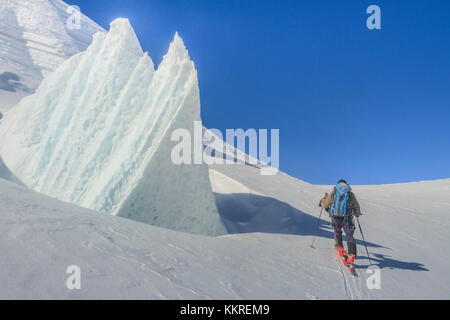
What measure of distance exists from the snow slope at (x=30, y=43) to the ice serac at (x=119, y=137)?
1053 inches

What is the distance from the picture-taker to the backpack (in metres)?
5.61

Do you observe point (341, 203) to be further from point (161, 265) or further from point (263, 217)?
point (263, 217)

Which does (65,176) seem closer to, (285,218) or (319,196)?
(285,218)

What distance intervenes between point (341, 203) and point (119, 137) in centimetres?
799

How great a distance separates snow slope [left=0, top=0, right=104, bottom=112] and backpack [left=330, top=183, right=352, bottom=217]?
40003 mm

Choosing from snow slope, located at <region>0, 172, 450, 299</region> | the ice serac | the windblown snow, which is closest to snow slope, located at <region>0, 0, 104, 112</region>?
the ice serac

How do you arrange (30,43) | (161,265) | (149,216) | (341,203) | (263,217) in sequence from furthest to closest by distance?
(30,43) → (263,217) → (149,216) → (341,203) → (161,265)

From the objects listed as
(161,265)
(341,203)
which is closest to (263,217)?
(341,203)

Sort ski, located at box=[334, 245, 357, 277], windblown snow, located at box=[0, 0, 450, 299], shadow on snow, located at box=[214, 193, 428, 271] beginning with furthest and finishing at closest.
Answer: shadow on snow, located at box=[214, 193, 428, 271]
ski, located at box=[334, 245, 357, 277]
windblown snow, located at box=[0, 0, 450, 299]

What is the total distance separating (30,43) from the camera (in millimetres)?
56219

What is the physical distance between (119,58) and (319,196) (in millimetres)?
15993

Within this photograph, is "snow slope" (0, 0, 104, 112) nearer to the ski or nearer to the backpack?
the backpack

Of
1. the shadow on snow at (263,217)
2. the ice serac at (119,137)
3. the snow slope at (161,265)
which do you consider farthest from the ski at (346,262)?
the ice serac at (119,137)
